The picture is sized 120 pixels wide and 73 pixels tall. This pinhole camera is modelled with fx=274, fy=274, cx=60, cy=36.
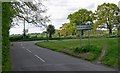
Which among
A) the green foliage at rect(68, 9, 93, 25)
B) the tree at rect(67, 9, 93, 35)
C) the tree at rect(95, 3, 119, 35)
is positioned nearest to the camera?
the tree at rect(95, 3, 119, 35)

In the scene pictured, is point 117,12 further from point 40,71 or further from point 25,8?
point 40,71

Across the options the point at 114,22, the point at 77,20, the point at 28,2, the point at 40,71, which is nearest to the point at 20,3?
the point at 28,2

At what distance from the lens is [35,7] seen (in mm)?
25672

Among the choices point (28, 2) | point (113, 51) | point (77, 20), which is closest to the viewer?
point (113, 51)

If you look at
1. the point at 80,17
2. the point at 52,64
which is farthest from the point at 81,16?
the point at 52,64

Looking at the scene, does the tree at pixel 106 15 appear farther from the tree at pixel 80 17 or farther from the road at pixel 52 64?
the road at pixel 52 64

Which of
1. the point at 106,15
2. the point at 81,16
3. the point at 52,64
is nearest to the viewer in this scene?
the point at 52,64

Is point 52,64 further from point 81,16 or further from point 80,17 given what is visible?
point 81,16

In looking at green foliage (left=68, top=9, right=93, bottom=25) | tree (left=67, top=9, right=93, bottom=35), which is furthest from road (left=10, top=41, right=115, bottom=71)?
green foliage (left=68, top=9, right=93, bottom=25)

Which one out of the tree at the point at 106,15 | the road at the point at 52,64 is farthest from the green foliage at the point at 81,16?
the road at the point at 52,64

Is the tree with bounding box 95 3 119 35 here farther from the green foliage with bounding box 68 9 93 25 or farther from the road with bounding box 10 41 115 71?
the road with bounding box 10 41 115 71

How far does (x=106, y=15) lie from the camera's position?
74.4m

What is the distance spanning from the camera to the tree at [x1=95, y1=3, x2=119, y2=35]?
72887 millimetres

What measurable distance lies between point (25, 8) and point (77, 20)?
205 ft
